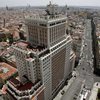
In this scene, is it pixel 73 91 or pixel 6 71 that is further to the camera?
pixel 6 71

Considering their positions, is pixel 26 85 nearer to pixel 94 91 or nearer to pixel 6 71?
pixel 6 71

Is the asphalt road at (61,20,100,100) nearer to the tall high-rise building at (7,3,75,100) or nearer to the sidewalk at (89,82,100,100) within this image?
the sidewalk at (89,82,100,100)

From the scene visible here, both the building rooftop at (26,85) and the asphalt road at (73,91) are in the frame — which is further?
the asphalt road at (73,91)

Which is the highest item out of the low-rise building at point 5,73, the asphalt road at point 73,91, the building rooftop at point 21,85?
the building rooftop at point 21,85

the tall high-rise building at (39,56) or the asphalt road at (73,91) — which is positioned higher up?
the tall high-rise building at (39,56)

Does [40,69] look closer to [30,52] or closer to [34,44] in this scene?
[30,52]

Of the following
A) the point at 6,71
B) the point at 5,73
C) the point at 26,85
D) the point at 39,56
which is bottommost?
the point at 5,73

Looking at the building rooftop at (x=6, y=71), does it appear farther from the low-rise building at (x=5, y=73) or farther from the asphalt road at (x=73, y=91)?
the asphalt road at (x=73, y=91)

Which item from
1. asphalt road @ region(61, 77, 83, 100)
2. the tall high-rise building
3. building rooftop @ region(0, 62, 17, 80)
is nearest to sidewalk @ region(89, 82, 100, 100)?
asphalt road @ region(61, 77, 83, 100)

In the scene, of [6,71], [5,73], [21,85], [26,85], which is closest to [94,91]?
[26,85]

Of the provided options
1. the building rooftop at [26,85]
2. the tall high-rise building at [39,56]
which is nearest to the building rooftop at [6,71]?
the tall high-rise building at [39,56]
